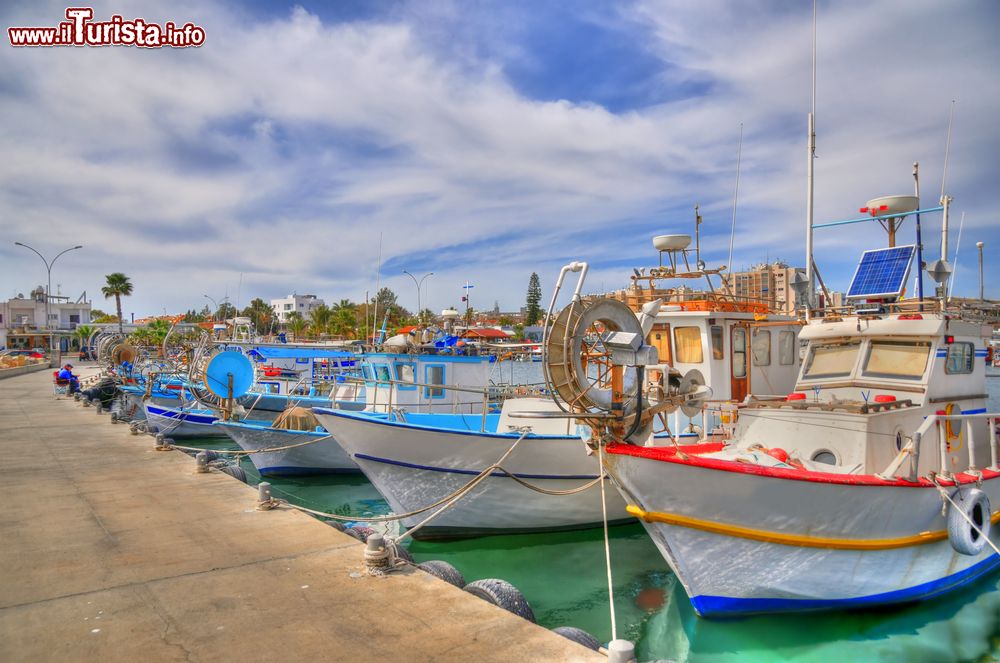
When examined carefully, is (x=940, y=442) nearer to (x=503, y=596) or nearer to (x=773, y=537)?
(x=773, y=537)

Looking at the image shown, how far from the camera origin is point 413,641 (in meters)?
4.64

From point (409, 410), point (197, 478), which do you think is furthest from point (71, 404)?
point (197, 478)

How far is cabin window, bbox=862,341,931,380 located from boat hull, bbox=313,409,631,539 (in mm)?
4435

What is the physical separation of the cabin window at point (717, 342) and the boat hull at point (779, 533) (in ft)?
14.3

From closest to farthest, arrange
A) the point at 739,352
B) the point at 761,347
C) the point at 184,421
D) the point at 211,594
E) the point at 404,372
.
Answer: the point at 211,594
the point at 739,352
the point at 761,347
the point at 404,372
the point at 184,421

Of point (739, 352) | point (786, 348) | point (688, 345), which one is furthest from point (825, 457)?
point (786, 348)

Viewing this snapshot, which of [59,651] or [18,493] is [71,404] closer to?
[18,493]

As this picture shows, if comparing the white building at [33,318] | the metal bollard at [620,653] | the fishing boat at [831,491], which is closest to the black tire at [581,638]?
the metal bollard at [620,653]

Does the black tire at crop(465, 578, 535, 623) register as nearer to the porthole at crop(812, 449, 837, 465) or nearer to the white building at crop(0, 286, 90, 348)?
the porthole at crop(812, 449, 837, 465)

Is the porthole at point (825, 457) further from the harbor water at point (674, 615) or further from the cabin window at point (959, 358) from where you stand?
the cabin window at point (959, 358)

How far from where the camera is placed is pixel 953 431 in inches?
341

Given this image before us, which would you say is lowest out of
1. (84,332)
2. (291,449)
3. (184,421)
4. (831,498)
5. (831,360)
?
(291,449)

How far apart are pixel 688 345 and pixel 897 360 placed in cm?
333

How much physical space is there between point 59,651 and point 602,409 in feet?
17.3
